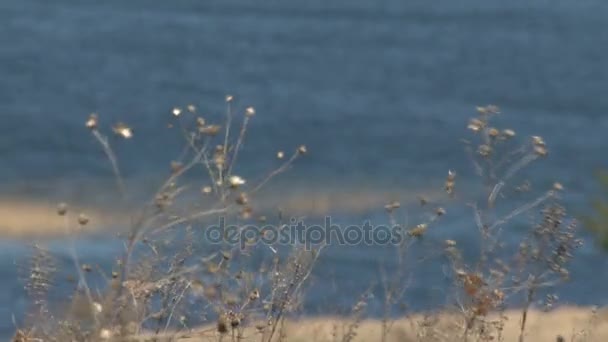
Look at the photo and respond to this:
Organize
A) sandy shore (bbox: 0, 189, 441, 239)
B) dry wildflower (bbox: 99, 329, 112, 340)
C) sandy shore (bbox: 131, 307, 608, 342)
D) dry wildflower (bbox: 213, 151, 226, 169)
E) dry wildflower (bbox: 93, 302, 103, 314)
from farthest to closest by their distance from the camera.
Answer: sandy shore (bbox: 0, 189, 441, 239)
sandy shore (bbox: 131, 307, 608, 342)
dry wildflower (bbox: 213, 151, 226, 169)
dry wildflower (bbox: 93, 302, 103, 314)
dry wildflower (bbox: 99, 329, 112, 340)

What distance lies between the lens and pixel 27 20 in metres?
16.1

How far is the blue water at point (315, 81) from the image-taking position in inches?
473

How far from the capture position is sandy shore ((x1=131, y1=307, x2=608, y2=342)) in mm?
4840

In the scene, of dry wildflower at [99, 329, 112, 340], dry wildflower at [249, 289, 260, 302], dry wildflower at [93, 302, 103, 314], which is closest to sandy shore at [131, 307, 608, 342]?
dry wildflower at [249, 289, 260, 302]

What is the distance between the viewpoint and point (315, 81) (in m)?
14.9

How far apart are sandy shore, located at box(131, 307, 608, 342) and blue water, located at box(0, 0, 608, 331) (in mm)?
2317

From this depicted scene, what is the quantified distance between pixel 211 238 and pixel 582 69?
1098 centimetres

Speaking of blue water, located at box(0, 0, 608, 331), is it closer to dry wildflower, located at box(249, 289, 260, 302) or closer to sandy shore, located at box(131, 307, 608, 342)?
sandy shore, located at box(131, 307, 608, 342)

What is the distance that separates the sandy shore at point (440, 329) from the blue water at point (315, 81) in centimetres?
232

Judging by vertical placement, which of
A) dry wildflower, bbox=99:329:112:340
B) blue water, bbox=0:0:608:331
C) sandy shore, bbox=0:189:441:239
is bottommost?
dry wildflower, bbox=99:329:112:340

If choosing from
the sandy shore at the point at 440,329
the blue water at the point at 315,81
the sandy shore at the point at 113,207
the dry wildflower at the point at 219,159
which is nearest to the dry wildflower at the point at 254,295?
the sandy shore at the point at 440,329

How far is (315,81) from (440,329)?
1032 centimetres

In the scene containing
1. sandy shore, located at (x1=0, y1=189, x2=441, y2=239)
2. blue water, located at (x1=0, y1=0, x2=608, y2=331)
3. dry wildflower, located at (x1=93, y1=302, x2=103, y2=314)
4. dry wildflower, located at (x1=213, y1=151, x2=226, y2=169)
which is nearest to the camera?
dry wildflower, located at (x1=93, y1=302, x2=103, y2=314)

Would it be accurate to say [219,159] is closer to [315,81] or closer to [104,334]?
[104,334]
